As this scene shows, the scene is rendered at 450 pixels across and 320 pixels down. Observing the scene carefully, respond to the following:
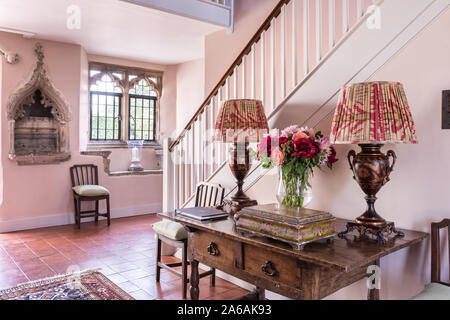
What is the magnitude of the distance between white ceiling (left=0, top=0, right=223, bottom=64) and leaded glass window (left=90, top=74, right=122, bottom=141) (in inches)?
25.3

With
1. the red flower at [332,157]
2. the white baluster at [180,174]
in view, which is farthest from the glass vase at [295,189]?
the white baluster at [180,174]

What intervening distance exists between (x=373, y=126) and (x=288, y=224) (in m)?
0.62

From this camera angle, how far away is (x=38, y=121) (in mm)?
5562

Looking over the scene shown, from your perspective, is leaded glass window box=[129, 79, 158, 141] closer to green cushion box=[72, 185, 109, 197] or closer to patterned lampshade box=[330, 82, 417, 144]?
green cushion box=[72, 185, 109, 197]

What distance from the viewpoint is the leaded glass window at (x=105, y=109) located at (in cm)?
649

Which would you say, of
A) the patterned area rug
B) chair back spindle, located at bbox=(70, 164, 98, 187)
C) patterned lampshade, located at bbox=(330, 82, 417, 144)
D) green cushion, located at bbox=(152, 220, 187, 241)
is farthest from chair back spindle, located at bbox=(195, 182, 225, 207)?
chair back spindle, located at bbox=(70, 164, 98, 187)

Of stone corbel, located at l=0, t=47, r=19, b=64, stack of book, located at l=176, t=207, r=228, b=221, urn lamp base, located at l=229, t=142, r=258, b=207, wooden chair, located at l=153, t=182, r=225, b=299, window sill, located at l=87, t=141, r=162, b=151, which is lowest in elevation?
wooden chair, located at l=153, t=182, r=225, b=299

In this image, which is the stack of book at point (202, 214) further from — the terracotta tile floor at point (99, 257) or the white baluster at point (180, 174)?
the white baluster at point (180, 174)

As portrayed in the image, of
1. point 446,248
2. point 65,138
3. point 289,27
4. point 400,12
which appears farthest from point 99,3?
point 446,248

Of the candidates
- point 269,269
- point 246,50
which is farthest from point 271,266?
point 246,50

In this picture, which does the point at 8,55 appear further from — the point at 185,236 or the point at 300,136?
the point at 300,136

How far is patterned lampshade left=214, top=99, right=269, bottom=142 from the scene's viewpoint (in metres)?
2.46

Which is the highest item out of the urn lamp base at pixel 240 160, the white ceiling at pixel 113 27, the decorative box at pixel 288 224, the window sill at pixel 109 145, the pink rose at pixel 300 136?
the white ceiling at pixel 113 27

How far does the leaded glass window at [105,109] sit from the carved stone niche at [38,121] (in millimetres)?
872
